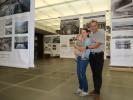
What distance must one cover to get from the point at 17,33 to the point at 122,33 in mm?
5050

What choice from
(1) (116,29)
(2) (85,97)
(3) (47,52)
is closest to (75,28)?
(1) (116,29)

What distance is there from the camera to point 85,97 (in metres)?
3.32

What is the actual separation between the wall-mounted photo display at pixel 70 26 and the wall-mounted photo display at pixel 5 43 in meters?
4.79

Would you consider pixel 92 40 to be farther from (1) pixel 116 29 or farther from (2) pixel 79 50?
(1) pixel 116 29

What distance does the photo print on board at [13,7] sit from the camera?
745 cm

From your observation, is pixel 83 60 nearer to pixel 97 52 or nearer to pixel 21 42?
pixel 97 52

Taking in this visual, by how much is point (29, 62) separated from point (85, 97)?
177 inches

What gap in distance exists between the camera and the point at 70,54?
11.5 metres

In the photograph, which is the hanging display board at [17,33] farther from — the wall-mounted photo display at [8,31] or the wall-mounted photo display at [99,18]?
the wall-mounted photo display at [99,18]

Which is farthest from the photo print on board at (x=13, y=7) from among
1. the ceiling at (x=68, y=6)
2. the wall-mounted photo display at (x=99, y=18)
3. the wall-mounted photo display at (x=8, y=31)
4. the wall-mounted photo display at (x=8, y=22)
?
the wall-mounted photo display at (x=99, y=18)

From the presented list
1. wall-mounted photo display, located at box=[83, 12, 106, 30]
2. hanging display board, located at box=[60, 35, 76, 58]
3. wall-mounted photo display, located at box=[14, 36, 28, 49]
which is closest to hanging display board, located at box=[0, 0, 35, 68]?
wall-mounted photo display, located at box=[14, 36, 28, 49]

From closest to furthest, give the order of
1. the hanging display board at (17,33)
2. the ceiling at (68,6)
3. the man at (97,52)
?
1. the man at (97,52)
2. the hanging display board at (17,33)
3. the ceiling at (68,6)

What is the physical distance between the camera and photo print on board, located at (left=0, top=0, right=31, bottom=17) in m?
7.45

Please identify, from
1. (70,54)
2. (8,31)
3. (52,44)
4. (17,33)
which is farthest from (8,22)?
(52,44)
